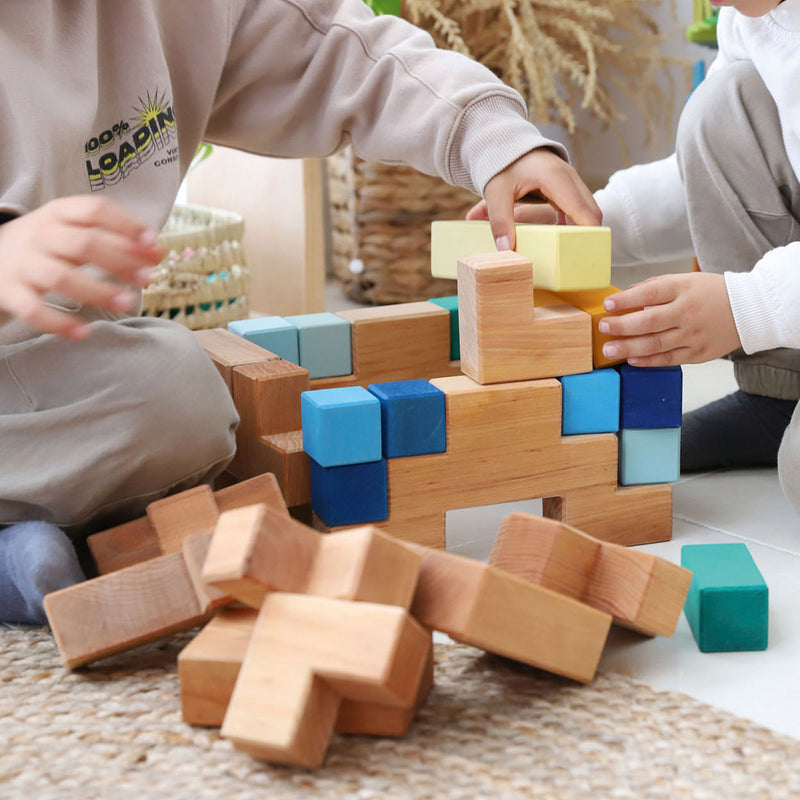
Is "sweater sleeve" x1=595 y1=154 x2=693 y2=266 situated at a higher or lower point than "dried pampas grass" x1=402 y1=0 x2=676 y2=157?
lower

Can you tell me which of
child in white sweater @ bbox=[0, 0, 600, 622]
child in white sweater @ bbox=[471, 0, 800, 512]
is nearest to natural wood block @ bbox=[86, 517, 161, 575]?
child in white sweater @ bbox=[0, 0, 600, 622]

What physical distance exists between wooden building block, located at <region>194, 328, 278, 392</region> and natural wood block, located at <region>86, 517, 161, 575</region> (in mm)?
197

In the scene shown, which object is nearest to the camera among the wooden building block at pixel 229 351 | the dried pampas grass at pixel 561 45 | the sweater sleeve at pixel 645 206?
the wooden building block at pixel 229 351

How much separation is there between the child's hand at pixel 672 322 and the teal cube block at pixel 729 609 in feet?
0.71

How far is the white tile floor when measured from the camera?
2.26ft

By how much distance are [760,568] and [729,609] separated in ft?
0.53

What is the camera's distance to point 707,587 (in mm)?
727

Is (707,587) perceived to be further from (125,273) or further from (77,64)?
(77,64)

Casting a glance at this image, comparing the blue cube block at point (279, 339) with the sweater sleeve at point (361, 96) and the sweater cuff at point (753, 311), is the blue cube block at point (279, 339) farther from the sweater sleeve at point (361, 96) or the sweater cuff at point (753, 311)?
the sweater cuff at point (753, 311)

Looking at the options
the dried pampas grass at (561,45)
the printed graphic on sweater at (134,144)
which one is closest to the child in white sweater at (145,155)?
the printed graphic on sweater at (134,144)

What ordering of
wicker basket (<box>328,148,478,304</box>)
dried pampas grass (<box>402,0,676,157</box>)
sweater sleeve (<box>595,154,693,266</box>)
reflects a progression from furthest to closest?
wicker basket (<box>328,148,478,304</box>)
dried pampas grass (<box>402,0,676,157</box>)
sweater sleeve (<box>595,154,693,266</box>)

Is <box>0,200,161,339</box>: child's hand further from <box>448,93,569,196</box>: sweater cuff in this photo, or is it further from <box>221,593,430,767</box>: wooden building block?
<box>448,93,569,196</box>: sweater cuff

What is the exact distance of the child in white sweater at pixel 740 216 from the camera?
923 millimetres

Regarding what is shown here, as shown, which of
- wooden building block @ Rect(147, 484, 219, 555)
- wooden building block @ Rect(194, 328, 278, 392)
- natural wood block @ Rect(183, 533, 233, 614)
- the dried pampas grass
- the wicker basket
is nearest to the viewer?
natural wood block @ Rect(183, 533, 233, 614)
